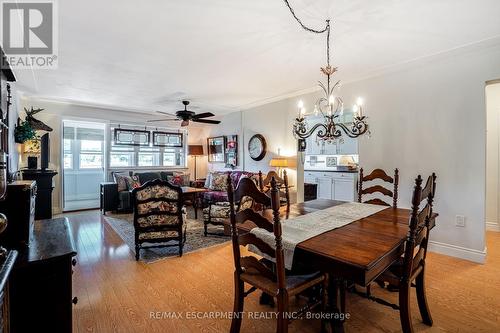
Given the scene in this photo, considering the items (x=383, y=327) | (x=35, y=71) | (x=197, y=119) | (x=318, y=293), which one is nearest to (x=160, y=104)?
(x=197, y=119)

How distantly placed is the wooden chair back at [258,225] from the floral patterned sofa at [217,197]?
2.08 m

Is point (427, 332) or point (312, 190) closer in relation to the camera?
point (427, 332)

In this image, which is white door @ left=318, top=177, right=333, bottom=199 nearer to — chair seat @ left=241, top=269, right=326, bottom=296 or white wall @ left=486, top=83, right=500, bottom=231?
white wall @ left=486, top=83, right=500, bottom=231

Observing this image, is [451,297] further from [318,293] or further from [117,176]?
[117,176]

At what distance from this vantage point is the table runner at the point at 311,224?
154cm

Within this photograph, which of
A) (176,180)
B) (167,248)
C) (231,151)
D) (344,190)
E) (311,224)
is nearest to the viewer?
(311,224)

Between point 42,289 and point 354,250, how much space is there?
1768 millimetres

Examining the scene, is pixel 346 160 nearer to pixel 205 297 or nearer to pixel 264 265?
pixel 205 297

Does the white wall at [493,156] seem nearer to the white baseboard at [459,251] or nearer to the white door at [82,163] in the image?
the white baseboard at [459,251]

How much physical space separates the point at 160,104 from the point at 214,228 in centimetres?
319

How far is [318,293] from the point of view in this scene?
1.97m

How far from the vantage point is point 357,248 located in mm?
1417

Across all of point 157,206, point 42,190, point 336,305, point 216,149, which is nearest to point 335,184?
point 216,149

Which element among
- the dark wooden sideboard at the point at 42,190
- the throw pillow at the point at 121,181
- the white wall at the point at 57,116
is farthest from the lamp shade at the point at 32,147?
the throw pillow at the point at 121,181
